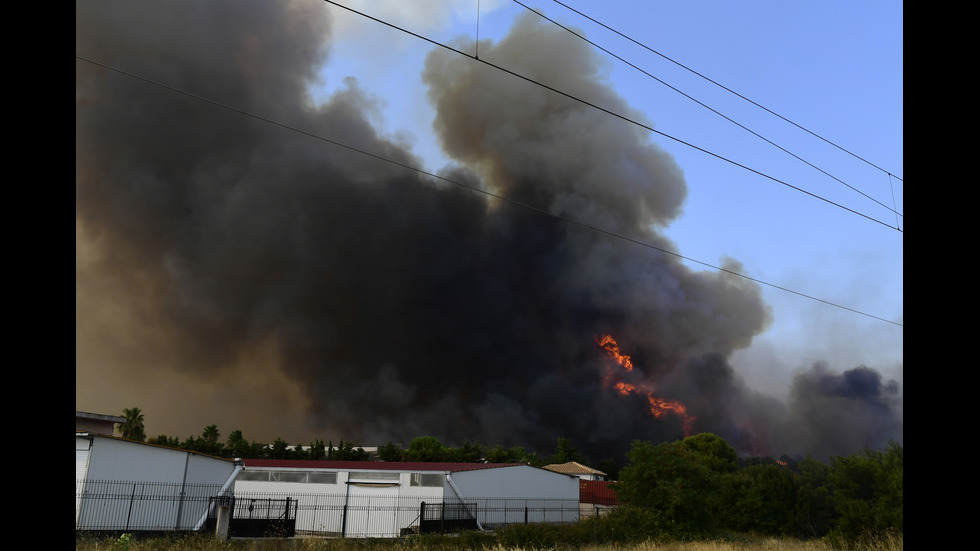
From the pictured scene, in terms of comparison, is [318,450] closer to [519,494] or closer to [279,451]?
[279,451]

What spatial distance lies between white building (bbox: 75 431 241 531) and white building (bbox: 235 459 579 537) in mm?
3687

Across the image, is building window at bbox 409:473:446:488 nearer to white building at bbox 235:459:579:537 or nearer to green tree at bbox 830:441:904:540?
white building at bbox 235:459:579:537

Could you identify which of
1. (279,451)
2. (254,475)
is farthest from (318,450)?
(254,475)

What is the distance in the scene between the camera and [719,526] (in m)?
52.7

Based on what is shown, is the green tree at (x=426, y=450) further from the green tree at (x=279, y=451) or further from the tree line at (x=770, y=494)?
the tree line at (x=770, y=494)

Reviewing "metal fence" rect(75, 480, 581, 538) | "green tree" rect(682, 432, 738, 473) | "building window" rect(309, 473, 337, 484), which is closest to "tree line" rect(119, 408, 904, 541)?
"metal fence" rect(75, 480, 581, 538)

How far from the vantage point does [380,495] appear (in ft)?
152
